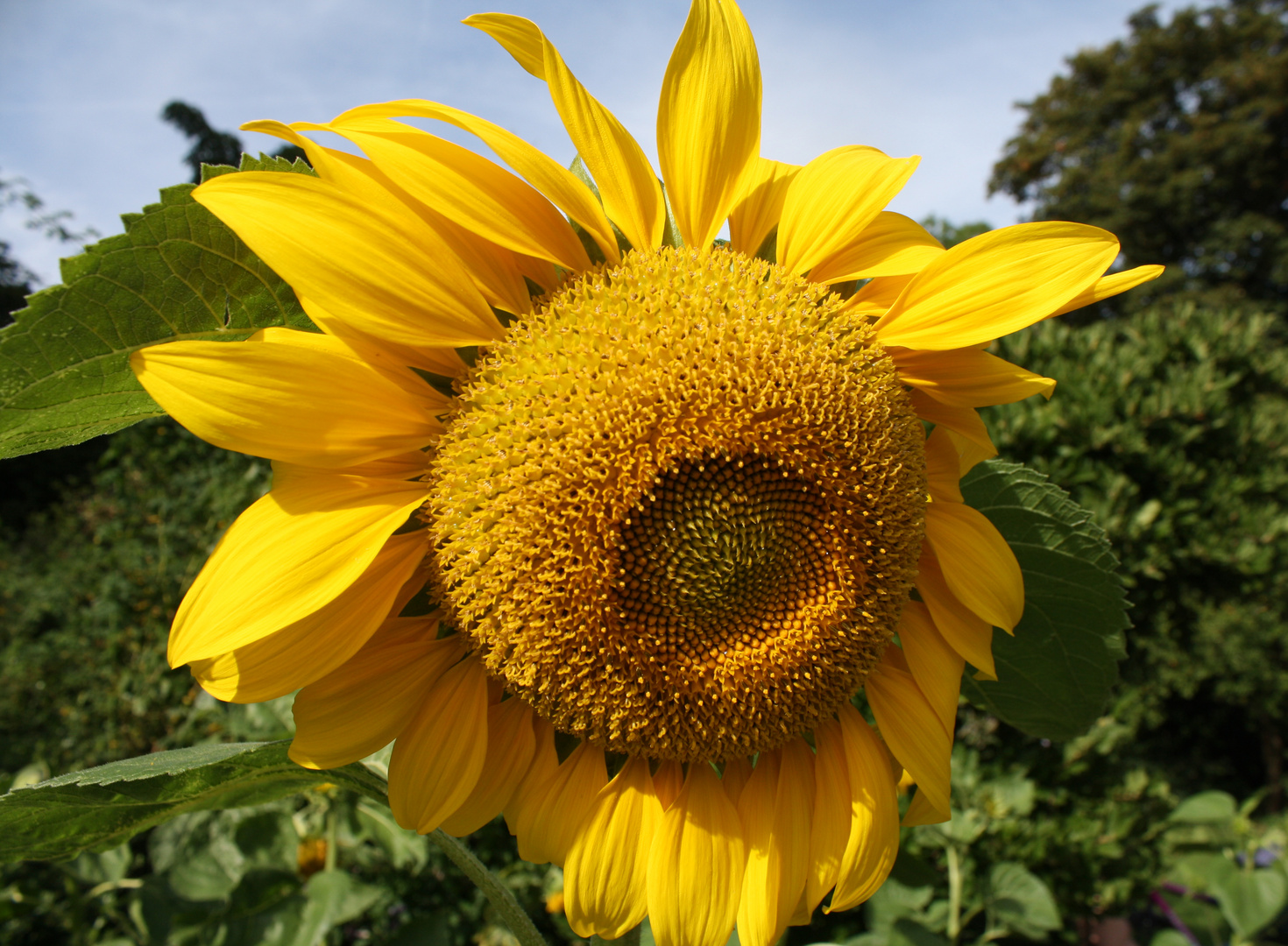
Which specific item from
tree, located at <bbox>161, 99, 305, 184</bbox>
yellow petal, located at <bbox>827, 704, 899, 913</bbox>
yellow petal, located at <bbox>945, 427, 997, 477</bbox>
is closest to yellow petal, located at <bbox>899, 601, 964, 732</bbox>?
yellow petal, located at <bbox>827, 704, 899, 913</bbox>

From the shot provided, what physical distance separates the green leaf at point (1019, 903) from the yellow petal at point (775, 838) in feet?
8.13

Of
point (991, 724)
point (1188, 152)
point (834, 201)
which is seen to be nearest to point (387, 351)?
point (834, 201)

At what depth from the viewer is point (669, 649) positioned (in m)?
1.13

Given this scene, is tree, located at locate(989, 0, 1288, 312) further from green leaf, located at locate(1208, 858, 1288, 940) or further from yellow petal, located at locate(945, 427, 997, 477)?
yellow petal, located at locate(945, 427, 997, 477)

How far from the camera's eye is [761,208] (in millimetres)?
1178

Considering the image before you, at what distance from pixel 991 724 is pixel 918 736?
4.28m

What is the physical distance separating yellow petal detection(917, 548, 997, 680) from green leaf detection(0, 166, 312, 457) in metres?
1.04

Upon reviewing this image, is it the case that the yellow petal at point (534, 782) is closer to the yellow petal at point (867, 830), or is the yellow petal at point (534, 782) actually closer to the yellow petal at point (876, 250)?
the yellow petal at point (867, 830)

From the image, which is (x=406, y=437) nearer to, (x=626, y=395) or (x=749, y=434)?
(x=626, y=395)

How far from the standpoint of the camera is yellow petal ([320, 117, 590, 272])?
0.94 m

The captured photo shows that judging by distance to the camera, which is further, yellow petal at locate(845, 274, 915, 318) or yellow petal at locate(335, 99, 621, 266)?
yellow petal at locate(845, 274, 915, 318)

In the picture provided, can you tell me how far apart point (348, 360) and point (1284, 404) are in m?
9.74

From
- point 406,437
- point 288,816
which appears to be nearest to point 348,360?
point 406,437

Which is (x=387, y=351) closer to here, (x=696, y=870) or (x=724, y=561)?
(x=724, y=561)
